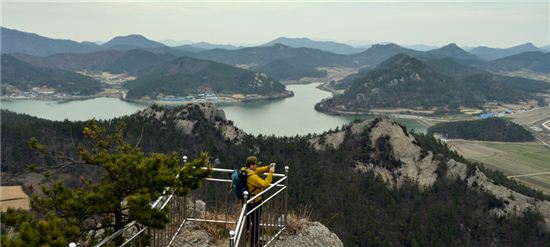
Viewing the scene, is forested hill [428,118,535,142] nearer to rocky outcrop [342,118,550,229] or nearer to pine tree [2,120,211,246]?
rocky outcrop [342,118,550,229]

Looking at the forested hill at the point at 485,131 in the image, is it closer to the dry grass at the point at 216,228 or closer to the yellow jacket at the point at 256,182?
the dry grass at the point at 216,228

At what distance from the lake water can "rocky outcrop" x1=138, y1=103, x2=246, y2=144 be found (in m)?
30.9

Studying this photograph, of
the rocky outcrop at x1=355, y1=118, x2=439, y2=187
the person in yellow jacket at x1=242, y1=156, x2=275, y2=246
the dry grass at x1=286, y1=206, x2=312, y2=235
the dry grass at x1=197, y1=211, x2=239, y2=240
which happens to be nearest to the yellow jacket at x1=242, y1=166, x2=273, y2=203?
the person in yellow jacket at x1=242, y1=156, x2=275, y2=246

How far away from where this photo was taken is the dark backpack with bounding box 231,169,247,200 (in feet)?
25.2

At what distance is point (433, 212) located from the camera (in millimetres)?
50844

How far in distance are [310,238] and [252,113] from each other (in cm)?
13674

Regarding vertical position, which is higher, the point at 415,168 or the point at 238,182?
the point at 238,182

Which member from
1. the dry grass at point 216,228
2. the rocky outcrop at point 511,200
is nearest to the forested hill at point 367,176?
the rocky outcrop at point 511,200

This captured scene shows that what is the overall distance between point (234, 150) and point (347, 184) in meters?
18.4

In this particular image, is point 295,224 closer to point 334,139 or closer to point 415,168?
point 415,168

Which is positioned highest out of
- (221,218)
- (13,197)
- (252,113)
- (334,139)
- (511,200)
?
(221,218)

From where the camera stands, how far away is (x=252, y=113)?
145625mm

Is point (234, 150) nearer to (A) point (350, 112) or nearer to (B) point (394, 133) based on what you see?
(B) point (394, 133)

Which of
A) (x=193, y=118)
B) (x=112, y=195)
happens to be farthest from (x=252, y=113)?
(x=112, y=195)
